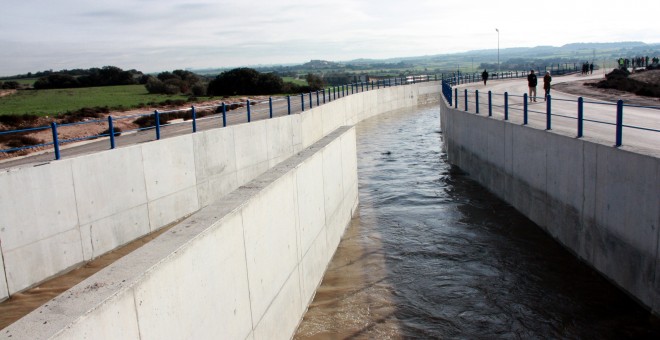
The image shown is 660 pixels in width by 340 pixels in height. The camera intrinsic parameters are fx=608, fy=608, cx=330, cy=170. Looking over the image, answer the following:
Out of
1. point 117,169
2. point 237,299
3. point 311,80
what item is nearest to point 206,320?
point 237,299

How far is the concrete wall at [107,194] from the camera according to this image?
10.7m

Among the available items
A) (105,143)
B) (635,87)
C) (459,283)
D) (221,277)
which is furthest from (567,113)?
(221,277)

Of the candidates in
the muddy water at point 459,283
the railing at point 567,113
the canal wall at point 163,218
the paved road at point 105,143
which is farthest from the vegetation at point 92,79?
the muddy water at point 459,283

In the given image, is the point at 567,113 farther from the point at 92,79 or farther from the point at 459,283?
the point at 92,79

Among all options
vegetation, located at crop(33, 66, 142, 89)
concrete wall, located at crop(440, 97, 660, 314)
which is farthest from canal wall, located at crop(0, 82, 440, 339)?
vegetation, located at crop(33, 66, 142, 89)

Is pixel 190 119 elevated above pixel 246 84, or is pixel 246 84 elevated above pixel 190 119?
pixel 246 84

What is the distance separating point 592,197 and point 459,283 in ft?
9.10

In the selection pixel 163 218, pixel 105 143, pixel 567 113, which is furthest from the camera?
pixel 567 113

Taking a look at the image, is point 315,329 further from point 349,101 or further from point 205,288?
point 349,101

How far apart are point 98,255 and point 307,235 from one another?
5172 mm

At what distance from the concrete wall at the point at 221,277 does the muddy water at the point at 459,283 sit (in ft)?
2.57

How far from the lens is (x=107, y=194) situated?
13.0 m

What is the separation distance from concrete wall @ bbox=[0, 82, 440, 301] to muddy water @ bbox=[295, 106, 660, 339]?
4.62 metres

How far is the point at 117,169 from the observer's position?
44.3ft
